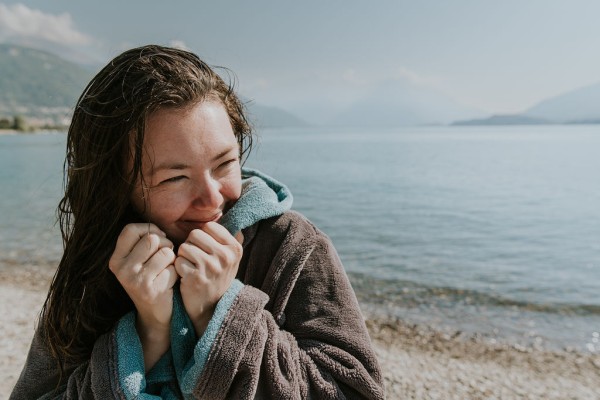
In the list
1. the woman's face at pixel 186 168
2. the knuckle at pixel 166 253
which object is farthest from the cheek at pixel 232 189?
the knuckle at pixel 166 253

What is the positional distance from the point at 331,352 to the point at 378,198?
31071 mm

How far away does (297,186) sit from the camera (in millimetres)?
37781

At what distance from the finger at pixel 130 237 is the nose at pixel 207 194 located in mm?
192

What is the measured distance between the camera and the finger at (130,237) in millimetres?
1715

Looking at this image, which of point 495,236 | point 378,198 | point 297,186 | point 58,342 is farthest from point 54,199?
point 58,342

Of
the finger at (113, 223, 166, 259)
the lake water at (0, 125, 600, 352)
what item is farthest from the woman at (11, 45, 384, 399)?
the lake water at (0, 125, 600, 352)

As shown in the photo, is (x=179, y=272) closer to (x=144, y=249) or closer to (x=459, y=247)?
(x=144, y=249)

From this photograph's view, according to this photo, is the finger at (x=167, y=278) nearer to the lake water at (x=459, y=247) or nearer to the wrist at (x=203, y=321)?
the wrist at (x=203, y=321)

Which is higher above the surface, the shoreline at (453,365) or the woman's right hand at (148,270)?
the woman's right hand at (148,270)

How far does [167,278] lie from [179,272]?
59 mm

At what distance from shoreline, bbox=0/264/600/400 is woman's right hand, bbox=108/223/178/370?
635cm

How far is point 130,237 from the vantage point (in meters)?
1.72

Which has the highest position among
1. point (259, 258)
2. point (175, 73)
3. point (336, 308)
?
point (175, 73)

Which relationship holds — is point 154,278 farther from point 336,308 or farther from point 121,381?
point 336,308
